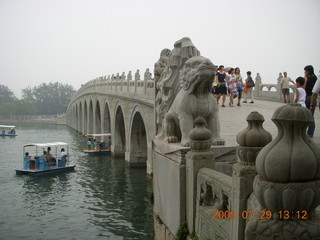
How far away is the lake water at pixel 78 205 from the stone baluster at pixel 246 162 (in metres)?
7.08

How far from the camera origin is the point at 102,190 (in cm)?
1487

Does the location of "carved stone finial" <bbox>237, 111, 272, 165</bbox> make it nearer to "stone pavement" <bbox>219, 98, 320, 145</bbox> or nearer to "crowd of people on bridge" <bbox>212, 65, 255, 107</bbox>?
"stone pavement" <bbox>219, 98, 320, 145</bbox>

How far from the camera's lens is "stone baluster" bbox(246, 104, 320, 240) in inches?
Answer: 74.9

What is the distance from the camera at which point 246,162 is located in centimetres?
300

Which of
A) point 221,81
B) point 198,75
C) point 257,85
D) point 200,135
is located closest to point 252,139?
point 200,135

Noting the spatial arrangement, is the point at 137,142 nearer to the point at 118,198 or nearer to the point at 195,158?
the point at 118,198

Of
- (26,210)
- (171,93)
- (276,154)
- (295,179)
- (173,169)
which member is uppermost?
(171,93)

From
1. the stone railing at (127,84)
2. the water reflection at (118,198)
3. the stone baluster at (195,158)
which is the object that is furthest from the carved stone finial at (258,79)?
the stone baluster at (195,158)

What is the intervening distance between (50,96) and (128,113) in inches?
3289

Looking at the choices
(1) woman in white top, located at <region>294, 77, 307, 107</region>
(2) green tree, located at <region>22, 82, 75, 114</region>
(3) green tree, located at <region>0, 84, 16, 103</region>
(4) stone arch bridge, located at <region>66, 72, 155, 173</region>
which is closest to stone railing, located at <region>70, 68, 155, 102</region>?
(4) stone arch bridge, located at <region>66, 72, 155, 173</region>

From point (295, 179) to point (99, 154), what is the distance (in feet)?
73.3

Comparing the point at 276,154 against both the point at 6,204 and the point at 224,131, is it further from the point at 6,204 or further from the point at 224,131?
the point at 6,204

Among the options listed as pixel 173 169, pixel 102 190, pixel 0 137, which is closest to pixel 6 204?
pixel 102 190

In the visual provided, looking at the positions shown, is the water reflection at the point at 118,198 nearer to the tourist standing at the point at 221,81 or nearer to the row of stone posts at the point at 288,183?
the tourist standing at the point at 221,81
